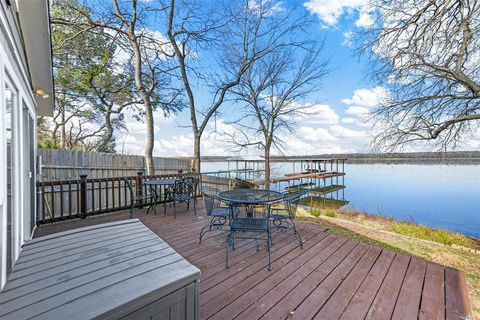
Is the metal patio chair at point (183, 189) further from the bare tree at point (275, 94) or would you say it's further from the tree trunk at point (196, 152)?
the bare tree at point (275, 94)

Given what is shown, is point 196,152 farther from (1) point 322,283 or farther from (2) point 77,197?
(1) point 322,283

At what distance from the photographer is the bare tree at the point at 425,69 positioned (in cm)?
517

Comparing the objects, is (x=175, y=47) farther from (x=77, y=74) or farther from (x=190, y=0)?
(x=77, y=74)

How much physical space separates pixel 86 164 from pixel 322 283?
25.8 ft

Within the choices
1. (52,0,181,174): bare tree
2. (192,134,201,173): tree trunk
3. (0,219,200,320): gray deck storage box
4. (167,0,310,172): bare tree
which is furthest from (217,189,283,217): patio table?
(167,0,310,172): bare tree

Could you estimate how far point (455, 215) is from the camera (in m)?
9.86

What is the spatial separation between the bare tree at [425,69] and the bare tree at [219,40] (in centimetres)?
380

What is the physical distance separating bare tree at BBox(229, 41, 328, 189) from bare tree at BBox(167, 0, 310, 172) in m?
0.93

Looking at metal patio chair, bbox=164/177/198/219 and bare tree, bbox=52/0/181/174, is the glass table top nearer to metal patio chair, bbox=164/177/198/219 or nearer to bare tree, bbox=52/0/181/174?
metal patio chair, bbox=164/177/198/219

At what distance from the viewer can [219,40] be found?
8562 mm

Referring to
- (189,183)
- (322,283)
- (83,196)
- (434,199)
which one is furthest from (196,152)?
(434,199)

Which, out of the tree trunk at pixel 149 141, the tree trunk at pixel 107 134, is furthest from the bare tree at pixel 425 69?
the tree trunk at pixel 107 134

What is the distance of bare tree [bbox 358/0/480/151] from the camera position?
5172mm

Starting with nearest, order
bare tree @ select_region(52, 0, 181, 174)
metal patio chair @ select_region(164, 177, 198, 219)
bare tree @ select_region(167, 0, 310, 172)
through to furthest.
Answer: metal patio chair @ select_region(164, 177, 198, 219)
bare tree @ select_region(52, 0, 181, 174)
bare tree @ select_region(167, 0, 310, 172)
